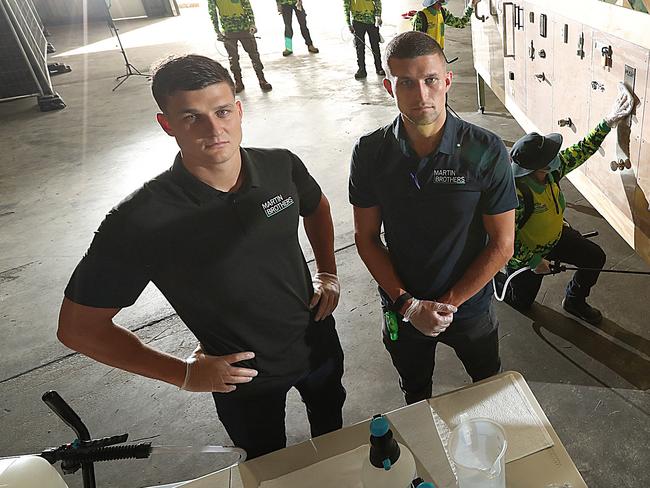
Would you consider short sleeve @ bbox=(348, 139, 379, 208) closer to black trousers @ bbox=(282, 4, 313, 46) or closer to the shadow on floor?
the shadow on floor

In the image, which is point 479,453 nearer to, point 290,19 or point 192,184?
point 192,184

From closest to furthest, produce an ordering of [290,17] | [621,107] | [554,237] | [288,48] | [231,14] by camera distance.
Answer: [621,107] → [554,237] → [231,14] → [290,17] → [288,48]

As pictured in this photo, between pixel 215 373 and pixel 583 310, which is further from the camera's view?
pixel 583 310

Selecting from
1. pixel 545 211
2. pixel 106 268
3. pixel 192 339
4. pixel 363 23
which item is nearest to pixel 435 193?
pixel 106 268

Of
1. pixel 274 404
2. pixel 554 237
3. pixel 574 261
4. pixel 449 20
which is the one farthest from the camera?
pixel 449 20

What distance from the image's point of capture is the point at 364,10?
240 inches

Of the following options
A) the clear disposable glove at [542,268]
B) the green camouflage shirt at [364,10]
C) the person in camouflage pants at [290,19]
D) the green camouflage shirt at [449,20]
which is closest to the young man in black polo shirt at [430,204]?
the clear disposable glove at [542,268]

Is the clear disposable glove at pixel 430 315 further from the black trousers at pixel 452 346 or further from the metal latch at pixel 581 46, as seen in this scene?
the metal latch at pixel 581 46

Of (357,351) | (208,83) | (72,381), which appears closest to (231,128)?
(208,83)

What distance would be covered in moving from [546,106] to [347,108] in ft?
9.89

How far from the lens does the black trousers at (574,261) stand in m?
2.38

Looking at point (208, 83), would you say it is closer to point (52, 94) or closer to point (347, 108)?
point (347, 108)

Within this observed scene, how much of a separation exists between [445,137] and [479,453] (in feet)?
2.59

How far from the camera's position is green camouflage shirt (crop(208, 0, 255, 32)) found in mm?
6172
